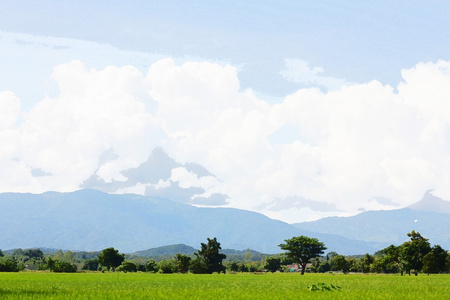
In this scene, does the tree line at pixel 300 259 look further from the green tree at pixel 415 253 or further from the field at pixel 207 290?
the field at pixel 207 290

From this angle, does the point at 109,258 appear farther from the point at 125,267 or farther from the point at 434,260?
the point at 434,260

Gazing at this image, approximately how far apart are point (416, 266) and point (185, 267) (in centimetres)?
6205

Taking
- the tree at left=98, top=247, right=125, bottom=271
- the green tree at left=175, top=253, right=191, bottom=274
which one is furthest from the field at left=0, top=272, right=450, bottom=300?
the tree at left=98, top=247, right=125, bottom=271

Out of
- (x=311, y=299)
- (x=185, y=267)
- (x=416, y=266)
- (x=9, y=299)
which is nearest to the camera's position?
(x=9, y=299)

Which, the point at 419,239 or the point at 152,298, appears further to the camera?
the point at 419,239

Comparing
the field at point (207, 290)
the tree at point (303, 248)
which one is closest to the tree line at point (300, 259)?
the tree at point (303, 248)

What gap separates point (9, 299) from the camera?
32.4 meters

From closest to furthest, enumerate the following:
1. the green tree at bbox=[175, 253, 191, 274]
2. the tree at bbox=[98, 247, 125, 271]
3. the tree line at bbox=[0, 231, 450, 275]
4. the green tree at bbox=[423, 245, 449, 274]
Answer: the green tree at bbox=[423, 245, 449, 274] → the tree line at bbox=[0, 231, 450, 275] → the green tree at bbox=[175, 253, 191, 274] → the tree at bbox=[98, 247, 125, 271]

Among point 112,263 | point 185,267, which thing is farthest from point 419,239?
point 112,263

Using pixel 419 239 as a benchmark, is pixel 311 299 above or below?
below

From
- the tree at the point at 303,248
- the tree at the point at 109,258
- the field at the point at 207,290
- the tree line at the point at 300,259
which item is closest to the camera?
the field at the point at 207,290

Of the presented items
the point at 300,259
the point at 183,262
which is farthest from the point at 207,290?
the point at 183,262

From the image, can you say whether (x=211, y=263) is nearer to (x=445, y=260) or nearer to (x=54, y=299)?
(x=445, y=260)

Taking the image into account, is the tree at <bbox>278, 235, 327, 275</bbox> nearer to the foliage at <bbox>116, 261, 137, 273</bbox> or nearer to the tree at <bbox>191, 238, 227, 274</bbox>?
the tree at <bbox>191, 238, 227, 274</bbox>
